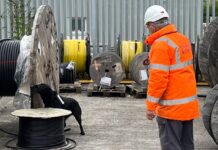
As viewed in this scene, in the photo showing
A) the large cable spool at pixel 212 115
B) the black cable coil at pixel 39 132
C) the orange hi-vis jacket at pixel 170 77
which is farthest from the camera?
the black cable coil at pixel 39 132

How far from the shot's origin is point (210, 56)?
10.5m

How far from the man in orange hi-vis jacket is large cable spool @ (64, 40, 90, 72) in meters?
9.71

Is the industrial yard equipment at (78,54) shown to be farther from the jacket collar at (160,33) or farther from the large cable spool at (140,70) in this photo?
the jacket collar at (160,33)

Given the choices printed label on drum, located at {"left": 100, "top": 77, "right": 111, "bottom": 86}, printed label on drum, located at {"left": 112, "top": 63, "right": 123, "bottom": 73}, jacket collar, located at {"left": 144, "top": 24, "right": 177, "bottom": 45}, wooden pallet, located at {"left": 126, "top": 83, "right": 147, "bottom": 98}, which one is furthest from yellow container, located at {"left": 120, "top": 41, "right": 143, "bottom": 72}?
jacket collar, located at {"left": 144, "top": 24, "right": 177, "bottom": 45}

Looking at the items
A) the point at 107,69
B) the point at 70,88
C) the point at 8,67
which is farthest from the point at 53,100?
the point at 70,88

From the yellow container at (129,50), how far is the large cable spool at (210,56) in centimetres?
427

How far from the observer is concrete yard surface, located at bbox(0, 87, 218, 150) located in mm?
7676

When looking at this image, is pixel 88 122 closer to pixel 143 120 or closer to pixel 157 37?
pixel 143 120

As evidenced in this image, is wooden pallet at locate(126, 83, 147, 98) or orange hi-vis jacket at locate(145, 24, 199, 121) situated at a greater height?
orange hi-vis jacket at locate(145, 24, 199, 121)

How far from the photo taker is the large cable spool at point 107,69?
1269 centimetres

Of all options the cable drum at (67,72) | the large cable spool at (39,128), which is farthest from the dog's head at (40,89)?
the cable drum at (67,72)

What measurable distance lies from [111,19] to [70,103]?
903 centimetres

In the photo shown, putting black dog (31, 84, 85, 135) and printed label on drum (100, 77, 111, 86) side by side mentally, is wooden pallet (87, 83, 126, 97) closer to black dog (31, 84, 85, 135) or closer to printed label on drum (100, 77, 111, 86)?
printed label on drum (100, 77, 111, 86)

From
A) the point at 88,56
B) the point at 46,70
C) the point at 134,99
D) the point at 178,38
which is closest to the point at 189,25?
the point at 88,56
